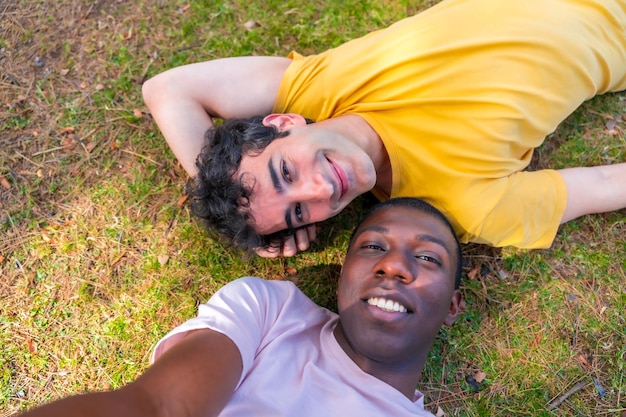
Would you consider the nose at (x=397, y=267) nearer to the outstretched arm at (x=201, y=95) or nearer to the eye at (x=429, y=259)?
the eye at (x=429, y=259)

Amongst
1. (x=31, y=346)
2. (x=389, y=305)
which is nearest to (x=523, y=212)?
(x=389, y=305)

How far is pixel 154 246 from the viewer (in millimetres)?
4312

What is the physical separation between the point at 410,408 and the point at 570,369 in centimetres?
173

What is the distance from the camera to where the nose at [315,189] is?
10.3ft

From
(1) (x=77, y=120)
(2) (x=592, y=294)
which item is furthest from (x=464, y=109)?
(1) (x=77, y=120)

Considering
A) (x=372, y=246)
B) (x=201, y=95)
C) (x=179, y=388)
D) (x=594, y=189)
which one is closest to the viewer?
(x=179, y=388)

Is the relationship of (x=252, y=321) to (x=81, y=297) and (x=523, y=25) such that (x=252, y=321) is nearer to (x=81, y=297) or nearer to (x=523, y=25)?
(x=81, y=297)

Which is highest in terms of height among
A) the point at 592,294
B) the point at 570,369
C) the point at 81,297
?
the point at 81,297

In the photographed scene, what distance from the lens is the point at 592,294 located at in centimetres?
414

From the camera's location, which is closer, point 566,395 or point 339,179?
point 339,179

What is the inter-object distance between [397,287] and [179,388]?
59.2 inches

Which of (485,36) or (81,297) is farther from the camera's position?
(81,297)

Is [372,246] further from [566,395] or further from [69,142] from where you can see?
[69,142]

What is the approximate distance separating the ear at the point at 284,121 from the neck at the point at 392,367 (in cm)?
158
